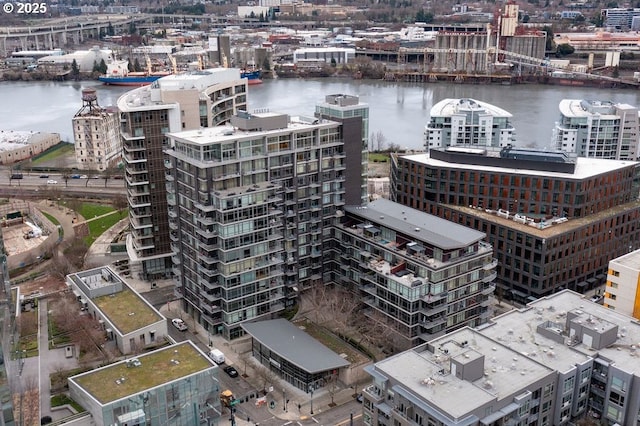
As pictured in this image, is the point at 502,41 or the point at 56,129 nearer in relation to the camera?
the point at 56,129

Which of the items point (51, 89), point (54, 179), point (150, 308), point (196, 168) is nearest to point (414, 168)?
point (196, 168)

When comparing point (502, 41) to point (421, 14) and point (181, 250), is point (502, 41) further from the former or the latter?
point (181, 250)

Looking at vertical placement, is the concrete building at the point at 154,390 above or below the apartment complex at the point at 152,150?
below

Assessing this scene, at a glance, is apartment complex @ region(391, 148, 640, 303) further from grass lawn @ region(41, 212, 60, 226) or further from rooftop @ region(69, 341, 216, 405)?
grass lawn @ region(41, 212, 60, 226)

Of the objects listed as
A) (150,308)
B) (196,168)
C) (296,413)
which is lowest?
(296,413)

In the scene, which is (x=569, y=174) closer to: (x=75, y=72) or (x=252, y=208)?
(x=252, y=208)

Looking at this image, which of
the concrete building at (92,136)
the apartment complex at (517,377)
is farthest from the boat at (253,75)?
the apartment complex at (517,377)

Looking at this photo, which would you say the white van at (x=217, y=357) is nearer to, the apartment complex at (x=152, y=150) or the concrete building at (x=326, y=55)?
the apartment complex at (x=152, y=150)
